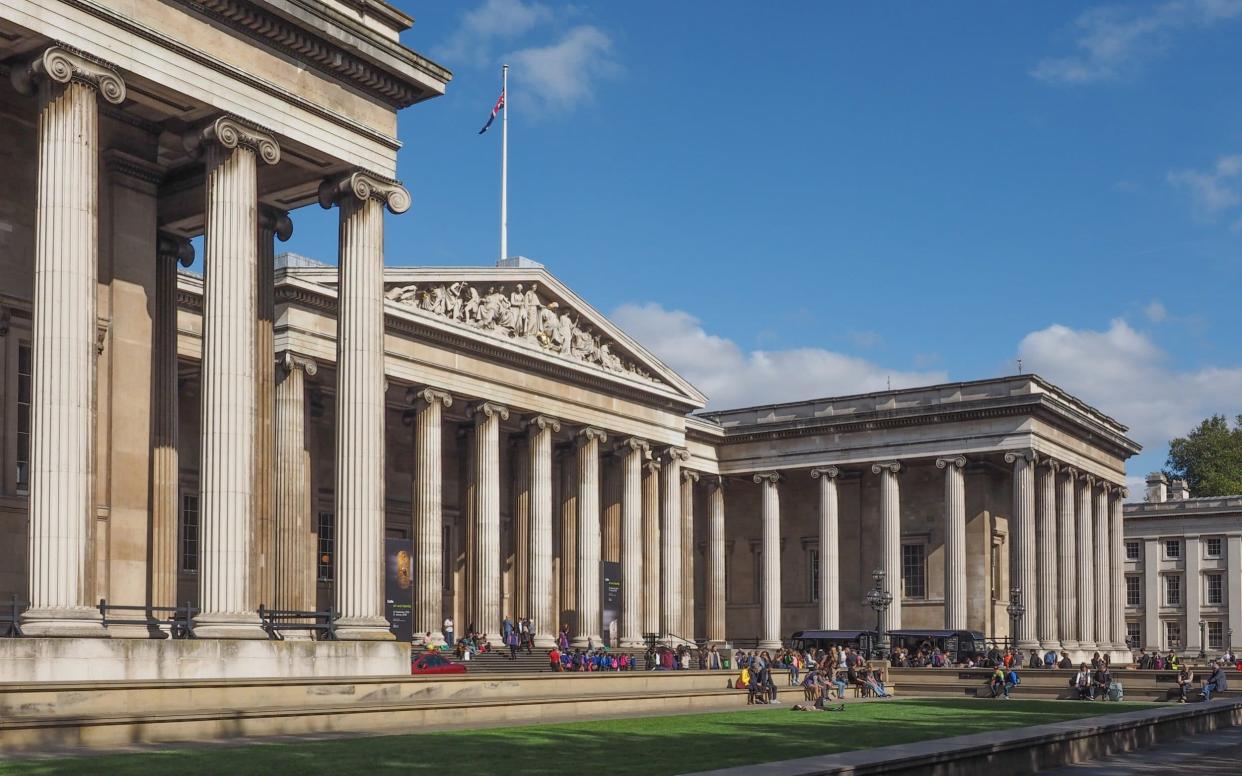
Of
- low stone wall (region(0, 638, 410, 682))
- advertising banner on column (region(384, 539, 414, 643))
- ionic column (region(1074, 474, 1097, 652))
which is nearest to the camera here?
low stone wall (region(0, 638, 410, 682))

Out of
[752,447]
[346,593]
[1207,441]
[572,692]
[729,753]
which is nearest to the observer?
[729,753]

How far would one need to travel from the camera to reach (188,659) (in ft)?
80.3

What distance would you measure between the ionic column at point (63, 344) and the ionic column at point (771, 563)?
51.9m

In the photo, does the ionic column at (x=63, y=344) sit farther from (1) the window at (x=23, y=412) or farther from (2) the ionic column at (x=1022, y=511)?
(2) the ionic column at (x=1022, y=511)

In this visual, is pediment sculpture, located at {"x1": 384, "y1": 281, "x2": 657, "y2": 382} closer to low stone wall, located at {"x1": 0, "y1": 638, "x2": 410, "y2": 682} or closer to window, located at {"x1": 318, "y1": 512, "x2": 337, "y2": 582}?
window, located at {"x1": 318, "y1": 512, "x2": 337, "y2": 582}

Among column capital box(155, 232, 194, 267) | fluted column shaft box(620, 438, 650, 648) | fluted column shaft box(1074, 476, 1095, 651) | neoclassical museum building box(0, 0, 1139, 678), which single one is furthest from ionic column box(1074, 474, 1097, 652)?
column capital box(155, 232, 194, 267)

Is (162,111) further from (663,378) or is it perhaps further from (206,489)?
(663,378)

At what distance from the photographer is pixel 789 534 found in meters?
78.2

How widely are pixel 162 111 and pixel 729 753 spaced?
15.4 metres

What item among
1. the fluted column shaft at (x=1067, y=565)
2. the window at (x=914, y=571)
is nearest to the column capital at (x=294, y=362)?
the window at (x=914, y=571)

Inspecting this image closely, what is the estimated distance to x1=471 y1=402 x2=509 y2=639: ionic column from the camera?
54938 mm

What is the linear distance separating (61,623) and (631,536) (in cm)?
4199

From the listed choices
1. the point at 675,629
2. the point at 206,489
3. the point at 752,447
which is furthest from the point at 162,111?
the point at 752,447

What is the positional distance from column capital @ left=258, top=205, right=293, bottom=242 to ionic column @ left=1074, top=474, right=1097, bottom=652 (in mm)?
50973
